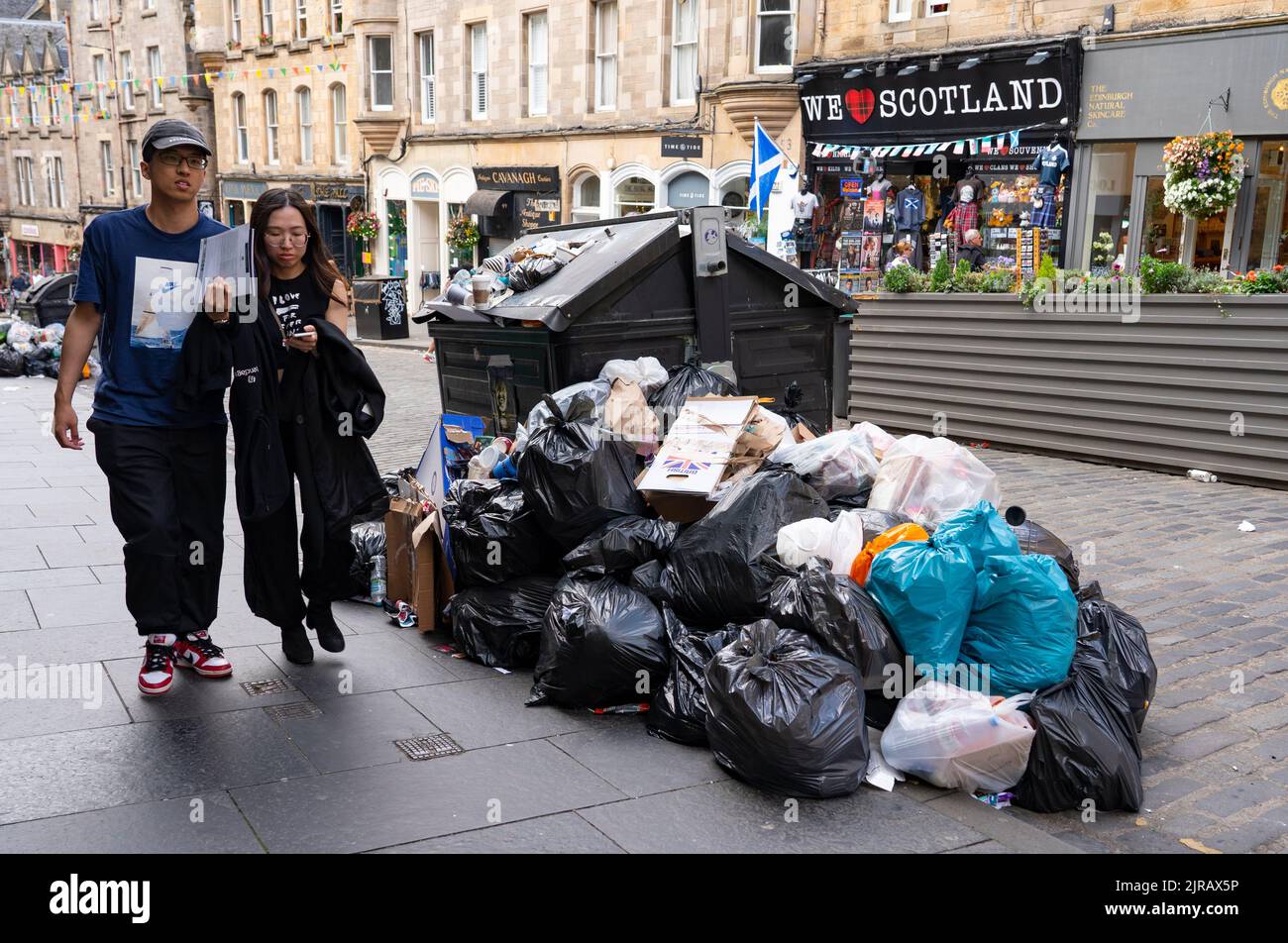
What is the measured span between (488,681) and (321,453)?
1074 mm

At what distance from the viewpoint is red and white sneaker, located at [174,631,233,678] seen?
4307 mm

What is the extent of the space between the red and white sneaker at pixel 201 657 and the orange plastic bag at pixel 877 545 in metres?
2.36

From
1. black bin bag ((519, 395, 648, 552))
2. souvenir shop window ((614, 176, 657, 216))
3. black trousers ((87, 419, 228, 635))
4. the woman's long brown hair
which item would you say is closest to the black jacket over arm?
the woman's long brown hair

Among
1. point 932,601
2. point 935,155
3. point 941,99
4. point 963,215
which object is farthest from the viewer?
point 935,155

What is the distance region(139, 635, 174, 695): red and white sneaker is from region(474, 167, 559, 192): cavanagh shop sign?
68.5 feet

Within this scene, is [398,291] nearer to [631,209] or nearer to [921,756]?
[631,209]

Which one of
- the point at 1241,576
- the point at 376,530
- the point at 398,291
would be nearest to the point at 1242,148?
the point at 1241,576

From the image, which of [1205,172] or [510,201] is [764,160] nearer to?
[1205,172]

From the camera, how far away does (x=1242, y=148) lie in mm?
13008

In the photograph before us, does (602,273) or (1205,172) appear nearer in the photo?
(602,273)

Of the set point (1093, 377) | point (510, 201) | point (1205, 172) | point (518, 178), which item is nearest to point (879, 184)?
Result: point (1205, 172)

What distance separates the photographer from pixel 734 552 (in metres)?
4.15

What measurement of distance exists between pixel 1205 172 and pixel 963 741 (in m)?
11.1

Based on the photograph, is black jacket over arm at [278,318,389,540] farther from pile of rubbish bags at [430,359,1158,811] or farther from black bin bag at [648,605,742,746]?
black bin bag at [648,605,742,746]
